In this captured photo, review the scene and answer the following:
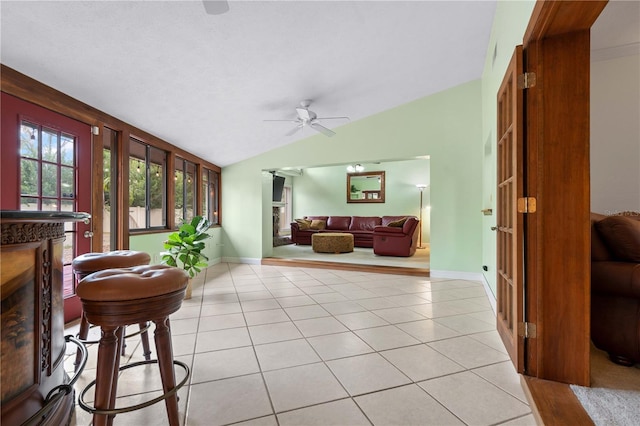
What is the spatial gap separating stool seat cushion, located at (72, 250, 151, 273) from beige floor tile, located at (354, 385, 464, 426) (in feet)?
5.06

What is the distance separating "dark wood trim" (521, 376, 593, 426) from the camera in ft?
4.35

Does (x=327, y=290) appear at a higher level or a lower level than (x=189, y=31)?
lower

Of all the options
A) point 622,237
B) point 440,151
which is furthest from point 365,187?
point 622,237

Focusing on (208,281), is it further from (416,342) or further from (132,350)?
(416,342)

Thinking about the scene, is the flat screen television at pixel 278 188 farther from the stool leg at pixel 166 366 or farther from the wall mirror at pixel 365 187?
the stool leg at pixel 166 366

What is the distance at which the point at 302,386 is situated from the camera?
1.68 m

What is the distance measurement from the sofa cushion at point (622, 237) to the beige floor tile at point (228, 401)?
7.61 feet

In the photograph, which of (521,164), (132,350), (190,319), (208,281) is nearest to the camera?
(521,164)

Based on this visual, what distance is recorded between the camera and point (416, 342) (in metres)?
2.25

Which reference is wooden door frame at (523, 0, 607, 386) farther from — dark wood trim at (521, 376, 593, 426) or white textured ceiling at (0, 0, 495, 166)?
white textured ceiling at (0, 0, 495, 166)

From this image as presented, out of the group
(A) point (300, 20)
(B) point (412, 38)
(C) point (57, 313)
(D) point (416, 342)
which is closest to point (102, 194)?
(C) point (57, 313)

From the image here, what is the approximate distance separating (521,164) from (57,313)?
247cm

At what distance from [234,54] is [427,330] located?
3.00 m

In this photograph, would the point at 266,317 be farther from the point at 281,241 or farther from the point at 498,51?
the point at 281,241
